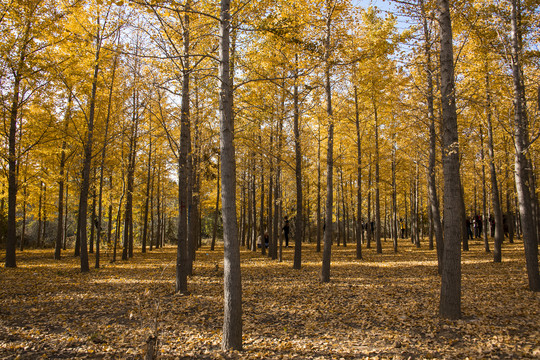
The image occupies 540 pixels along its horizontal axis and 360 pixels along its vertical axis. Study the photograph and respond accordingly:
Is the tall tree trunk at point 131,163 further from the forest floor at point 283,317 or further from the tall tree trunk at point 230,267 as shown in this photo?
the tall tree trunk at point 230,267

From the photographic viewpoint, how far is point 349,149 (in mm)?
18656

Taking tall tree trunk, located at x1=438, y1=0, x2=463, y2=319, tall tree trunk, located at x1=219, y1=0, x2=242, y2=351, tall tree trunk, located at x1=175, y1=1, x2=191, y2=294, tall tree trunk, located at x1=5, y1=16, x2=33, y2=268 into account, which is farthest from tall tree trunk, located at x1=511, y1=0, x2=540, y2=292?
tall tree trunk, located at x1=5, y1=16, x2=33, y2=268

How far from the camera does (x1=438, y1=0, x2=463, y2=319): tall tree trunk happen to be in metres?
5.52

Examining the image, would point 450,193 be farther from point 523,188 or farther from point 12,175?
point 12,175

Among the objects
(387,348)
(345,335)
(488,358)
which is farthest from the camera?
(345,335)

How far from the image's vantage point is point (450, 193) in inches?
219

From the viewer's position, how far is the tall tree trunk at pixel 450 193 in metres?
5.52

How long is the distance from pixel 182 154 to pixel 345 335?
5537 mm

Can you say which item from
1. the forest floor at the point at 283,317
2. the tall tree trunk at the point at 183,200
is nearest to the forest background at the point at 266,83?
the tall tree trunk at the point at 183,200

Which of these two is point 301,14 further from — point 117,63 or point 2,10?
point 2,10

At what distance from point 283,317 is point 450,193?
3.98 meters

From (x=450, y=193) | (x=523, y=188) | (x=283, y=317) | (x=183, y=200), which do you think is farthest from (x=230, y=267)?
(x=523, y=188)

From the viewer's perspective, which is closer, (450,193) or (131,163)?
(450,193)

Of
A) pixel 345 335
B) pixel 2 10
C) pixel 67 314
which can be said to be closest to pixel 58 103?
pixel 2 10
